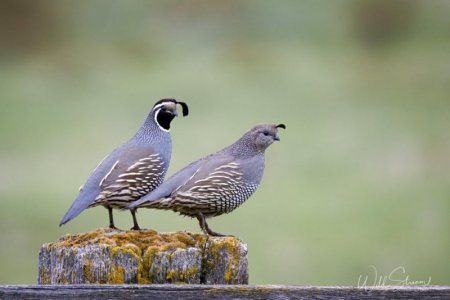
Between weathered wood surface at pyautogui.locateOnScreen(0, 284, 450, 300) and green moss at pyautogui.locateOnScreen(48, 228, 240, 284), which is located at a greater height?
green moss at pyautogui.locateOnScreen(48, 228, 240, 284)

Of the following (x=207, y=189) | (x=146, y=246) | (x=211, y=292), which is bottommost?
(x=211, y=292)

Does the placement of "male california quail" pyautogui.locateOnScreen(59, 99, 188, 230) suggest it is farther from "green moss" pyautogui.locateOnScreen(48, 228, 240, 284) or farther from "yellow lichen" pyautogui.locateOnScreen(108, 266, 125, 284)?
"yellow lichen" pyautogui.locateOnScreen(108, 266, 125, 284)

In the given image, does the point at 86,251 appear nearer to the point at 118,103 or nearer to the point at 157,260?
the point at 157,260

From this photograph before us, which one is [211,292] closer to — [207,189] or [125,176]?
[207,189]

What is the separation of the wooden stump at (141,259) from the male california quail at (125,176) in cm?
121

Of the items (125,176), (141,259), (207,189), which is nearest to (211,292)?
(141,259)

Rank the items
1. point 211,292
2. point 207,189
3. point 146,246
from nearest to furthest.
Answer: point 211,292
point 146,246
point 207,189

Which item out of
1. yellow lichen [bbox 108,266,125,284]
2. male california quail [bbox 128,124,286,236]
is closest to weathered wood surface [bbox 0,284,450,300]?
yellow lichen [bbox 108,266,125,284]

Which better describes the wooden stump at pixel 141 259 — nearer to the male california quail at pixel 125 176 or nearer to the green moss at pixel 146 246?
the green moss at pixel 146 246

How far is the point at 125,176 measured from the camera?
5.12 meters

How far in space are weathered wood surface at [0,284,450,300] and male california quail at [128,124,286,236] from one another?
56.8 inches

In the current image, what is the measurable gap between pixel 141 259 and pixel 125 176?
4.65 ft

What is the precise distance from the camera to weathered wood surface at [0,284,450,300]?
11.4 ft

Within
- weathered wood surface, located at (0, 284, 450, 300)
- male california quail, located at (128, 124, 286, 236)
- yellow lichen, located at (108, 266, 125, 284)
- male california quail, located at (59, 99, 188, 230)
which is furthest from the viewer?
male california quail, located at (59, 99, 188, 230)
